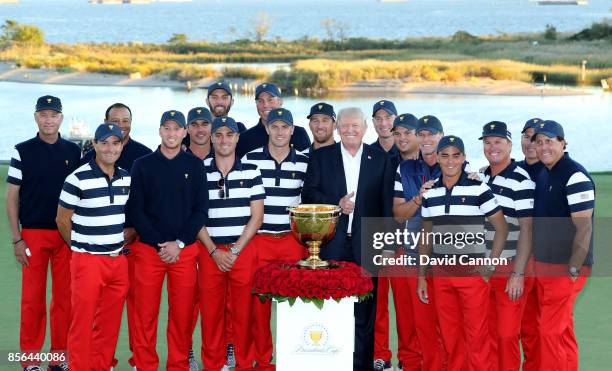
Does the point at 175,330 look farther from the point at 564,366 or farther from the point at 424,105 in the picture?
the point at 424,105

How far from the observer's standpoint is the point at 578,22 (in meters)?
17.3

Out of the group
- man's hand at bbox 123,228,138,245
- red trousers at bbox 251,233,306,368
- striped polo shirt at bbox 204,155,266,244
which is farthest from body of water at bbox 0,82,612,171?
man's hand at bbox 123,228,138,245

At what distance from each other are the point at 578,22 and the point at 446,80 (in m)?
2.50

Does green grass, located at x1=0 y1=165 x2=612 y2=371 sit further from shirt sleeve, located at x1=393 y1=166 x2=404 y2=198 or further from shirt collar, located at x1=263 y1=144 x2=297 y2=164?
shirt collar, located at x1=263 y1=144 x2=297 y2=164

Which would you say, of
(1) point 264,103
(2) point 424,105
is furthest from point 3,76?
(1) point 264,103

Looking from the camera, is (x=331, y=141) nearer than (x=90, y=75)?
Yes

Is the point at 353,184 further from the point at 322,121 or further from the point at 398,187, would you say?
the point at 322,121

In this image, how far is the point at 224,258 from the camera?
5.89 metres

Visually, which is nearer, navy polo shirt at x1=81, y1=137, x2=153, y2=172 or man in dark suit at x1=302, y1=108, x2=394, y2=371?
man in dark suit at x1=302, y1=108, x2=394, y2=371

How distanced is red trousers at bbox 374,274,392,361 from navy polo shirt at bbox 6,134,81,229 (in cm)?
197

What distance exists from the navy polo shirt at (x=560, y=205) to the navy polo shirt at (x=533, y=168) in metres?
0.40

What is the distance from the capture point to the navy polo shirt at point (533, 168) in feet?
19.5

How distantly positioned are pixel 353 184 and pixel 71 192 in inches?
61.7

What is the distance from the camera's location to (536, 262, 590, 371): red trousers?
17.7ft
